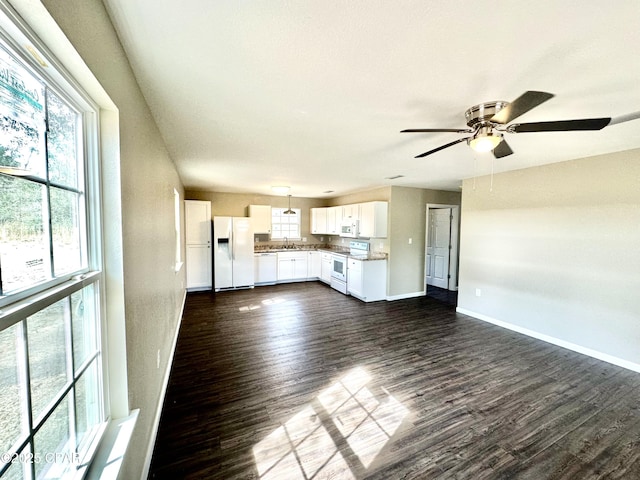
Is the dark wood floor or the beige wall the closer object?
the beige wall

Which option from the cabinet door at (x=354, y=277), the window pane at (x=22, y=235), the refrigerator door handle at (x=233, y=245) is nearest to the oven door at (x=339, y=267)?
the cabinet door at (x=354, y=277)

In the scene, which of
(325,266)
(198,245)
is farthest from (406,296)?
(198,245)

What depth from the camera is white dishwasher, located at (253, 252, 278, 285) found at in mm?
6605

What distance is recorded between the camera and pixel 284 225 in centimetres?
755

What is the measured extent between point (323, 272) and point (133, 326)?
5.78 meters

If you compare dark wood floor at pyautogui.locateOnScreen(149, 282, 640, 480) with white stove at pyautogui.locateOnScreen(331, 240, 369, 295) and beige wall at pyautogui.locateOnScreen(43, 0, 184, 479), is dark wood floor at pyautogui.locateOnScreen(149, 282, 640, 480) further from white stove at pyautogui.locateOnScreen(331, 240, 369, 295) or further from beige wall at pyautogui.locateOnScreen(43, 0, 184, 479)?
white stove at pyautogui.locateOnScreen(331, 240, 369, 295)

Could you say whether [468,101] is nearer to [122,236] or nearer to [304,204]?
[122,236]

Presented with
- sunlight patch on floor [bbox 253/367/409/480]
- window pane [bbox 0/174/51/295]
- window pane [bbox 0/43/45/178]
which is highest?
window pane [bbox 0/43/45/178]

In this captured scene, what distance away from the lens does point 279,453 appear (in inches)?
70.2

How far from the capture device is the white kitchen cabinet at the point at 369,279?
17.4 feet

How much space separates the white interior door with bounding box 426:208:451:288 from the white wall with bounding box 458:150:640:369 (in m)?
2.04

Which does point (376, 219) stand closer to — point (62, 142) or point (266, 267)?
point (266, 267)

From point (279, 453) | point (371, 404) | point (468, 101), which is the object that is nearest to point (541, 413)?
point (371, 404)

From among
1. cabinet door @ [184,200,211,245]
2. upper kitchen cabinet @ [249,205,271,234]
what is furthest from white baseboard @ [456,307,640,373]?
cabinet door @ [184,200,211,245]
